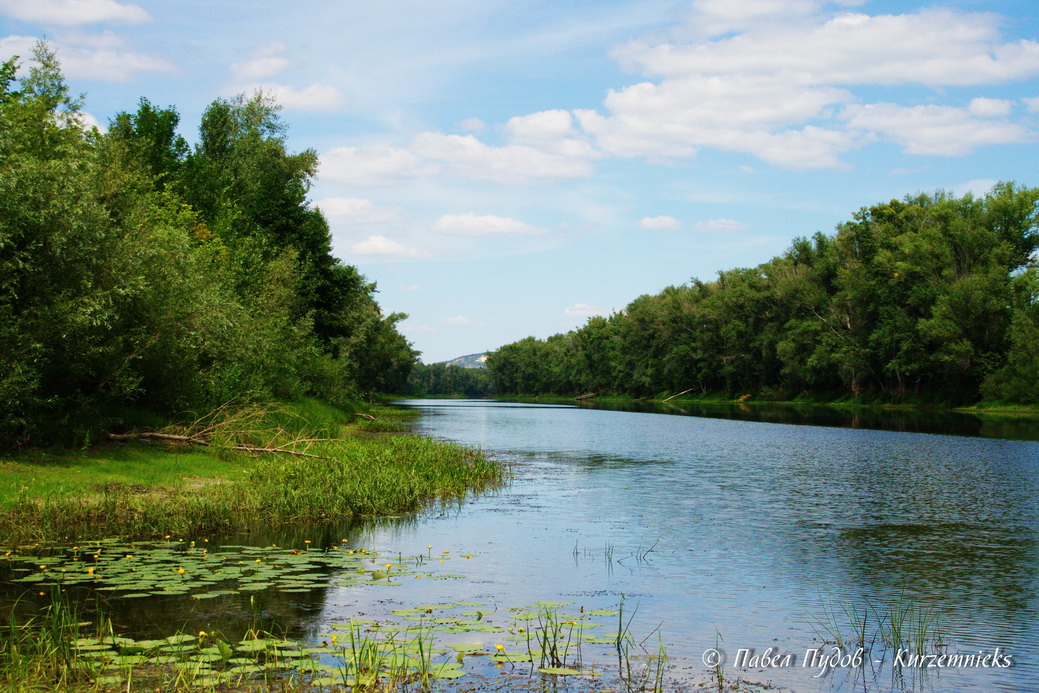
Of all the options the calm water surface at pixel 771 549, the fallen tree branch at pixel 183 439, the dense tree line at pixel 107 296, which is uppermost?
the dense tree line at pixel 107 296

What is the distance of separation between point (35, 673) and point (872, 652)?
966 centimetres

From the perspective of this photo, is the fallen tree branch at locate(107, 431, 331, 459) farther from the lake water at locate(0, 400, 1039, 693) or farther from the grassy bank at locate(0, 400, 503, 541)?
the lake water at locate(0, 400, 1039, 693)

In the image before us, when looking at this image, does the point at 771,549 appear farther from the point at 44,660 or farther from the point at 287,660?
the point at 44,660

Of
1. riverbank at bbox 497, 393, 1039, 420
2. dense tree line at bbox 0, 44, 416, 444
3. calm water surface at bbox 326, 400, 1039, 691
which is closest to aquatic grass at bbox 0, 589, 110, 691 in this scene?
calm water surface at bbox 326, 400, 1039, 691

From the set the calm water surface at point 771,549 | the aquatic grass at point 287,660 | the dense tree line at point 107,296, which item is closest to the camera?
the aquatic grass at point 287,660

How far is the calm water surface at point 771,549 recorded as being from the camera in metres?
11.2

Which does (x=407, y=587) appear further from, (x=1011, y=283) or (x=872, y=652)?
(x=1011, y=283)

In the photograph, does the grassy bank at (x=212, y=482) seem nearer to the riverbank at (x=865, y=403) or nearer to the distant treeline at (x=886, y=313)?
the riverbank at (x=865, y=403)

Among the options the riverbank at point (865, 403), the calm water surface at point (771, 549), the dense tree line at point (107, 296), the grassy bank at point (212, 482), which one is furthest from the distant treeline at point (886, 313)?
the grassy bank at point (212, 482)

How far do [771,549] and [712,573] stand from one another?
2.79 m

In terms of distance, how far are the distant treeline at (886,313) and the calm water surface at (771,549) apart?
4631 centimetres

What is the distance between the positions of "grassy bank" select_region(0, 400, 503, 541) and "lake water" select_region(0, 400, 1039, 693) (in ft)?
4.17

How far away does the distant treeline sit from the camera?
2968 inches

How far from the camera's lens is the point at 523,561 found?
52.3ft
